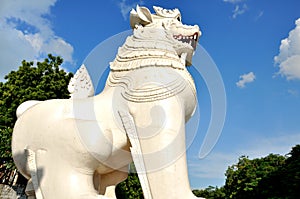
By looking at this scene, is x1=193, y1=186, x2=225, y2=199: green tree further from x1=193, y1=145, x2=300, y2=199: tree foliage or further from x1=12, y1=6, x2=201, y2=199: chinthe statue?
x1=12, y1=6, x2=201, y2=199: chinthe statue

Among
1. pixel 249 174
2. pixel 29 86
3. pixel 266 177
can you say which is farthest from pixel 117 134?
pixel 249 174

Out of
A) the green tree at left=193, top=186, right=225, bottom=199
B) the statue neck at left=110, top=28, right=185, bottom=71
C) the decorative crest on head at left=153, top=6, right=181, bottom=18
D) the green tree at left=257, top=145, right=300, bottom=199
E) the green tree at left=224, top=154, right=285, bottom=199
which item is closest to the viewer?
the statue neck at left=110, top=28, right=185, bottom=71

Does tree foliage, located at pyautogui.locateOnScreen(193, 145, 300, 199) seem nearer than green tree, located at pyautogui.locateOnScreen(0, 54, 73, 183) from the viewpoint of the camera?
No

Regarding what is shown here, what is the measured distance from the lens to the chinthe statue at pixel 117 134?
140 inches

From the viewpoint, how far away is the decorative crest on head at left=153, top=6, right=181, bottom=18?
Answer: 4.86 metres

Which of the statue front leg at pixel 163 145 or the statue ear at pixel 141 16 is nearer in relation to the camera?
the statue front leg at pixel 163 145

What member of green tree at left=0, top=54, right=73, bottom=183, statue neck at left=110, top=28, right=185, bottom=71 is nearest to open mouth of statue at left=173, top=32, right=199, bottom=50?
statue neck at left=110, top=28, right=185, bottom=71

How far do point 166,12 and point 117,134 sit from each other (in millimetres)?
2050

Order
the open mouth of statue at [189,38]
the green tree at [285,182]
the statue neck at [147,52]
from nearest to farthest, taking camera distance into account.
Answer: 1. the statue neck at [147,52]
2. the open mouth of statue at [189,38]
3. the green tree at [285,182]

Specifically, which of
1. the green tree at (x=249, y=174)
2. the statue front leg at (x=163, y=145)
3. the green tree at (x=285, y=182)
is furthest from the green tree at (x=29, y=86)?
the green tree at (x=249, y=174)

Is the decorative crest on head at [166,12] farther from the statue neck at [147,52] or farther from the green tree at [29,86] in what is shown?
the green tree at [29,86]

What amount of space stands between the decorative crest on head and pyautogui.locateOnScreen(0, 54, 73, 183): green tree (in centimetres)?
708

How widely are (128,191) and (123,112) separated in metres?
13.6

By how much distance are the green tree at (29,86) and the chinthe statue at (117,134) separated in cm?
712
